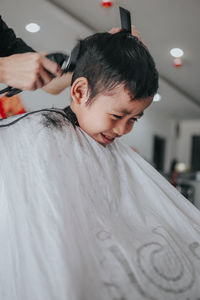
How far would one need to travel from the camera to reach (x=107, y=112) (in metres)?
1.03

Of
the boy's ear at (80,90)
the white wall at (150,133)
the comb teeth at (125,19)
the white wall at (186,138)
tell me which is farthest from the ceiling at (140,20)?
the white wall at (186,138)

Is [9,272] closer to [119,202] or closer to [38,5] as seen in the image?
[119,202]

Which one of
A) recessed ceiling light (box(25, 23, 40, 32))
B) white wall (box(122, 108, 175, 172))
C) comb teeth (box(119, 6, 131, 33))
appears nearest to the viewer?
comb teeth (box(119, 6, 131, 33))

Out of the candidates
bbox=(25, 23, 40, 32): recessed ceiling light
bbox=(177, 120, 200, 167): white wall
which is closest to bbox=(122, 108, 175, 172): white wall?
bbox=(177, 120, 200, 167): white wall

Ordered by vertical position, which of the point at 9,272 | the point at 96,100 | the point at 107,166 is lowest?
the point at 9,272

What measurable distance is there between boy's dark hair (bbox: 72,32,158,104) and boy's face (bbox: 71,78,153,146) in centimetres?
2

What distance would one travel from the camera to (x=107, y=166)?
1.05 meters

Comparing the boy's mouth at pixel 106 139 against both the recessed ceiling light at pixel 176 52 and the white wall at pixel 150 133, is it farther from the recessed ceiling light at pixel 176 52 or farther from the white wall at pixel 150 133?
the white wall at pixel 150 133

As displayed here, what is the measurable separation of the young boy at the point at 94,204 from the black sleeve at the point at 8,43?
392 millimetres

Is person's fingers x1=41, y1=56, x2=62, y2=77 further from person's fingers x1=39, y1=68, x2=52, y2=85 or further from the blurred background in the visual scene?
the blurred background

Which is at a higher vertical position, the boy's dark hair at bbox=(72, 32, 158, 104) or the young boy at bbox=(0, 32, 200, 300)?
the boy's dark hair at bbox=(72, 32, 158, 104)

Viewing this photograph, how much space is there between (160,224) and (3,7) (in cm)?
280

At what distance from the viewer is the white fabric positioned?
26.6 inches

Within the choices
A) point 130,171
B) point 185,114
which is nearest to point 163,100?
point 185,114
